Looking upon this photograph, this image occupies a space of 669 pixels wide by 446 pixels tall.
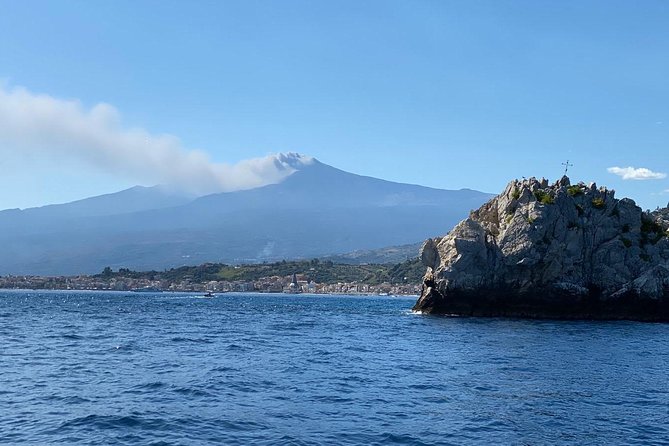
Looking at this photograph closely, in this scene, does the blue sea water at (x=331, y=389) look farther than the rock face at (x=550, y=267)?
No

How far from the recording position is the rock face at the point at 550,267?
3366 inches

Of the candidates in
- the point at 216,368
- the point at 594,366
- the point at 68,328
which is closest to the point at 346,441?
the point at 216,368

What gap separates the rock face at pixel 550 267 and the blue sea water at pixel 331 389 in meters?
23.9

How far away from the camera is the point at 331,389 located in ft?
110

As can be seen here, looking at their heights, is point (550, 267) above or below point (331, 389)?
above

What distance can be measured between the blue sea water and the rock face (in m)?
23.9

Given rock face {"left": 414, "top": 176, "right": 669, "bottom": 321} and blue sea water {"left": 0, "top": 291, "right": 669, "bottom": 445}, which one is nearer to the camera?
blue sea water {"left": 0, "top": 291, "right": 669, "bottom": 445}

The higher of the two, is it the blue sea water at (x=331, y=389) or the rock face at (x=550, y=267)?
the rock face at (x=550, y=267)

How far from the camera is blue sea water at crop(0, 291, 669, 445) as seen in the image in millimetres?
25109

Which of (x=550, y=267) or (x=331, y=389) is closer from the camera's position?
(x=331, y=389)

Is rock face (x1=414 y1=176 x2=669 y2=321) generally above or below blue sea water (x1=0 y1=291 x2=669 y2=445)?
above

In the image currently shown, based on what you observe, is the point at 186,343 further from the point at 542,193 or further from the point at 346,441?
the point at 542,193

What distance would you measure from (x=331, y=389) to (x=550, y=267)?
58743 mm

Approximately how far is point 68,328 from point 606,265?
64083mm
